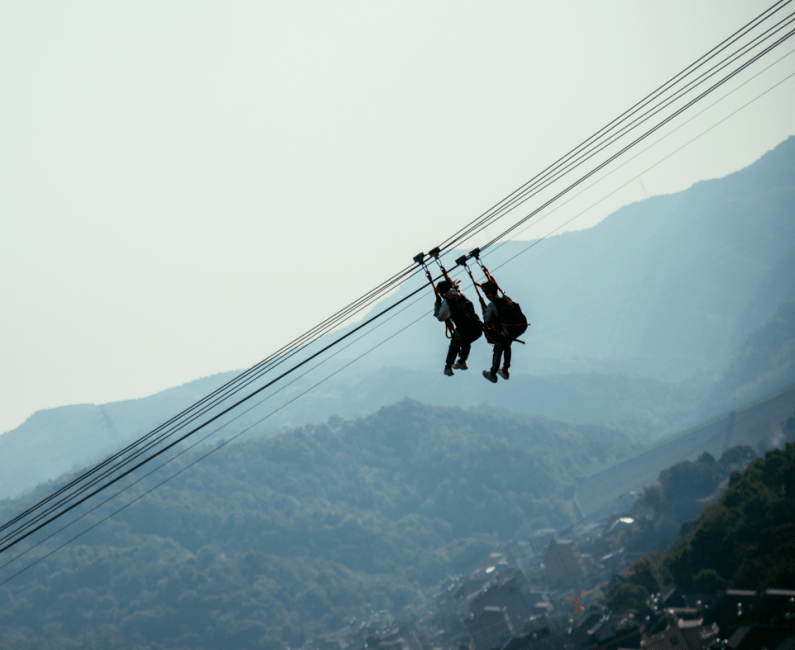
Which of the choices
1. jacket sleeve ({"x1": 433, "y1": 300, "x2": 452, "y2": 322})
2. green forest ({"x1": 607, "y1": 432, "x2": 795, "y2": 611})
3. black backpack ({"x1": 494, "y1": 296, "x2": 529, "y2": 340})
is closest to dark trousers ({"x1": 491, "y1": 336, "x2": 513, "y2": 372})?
black backpack ({"x1": 494, "y1": 296, "x2": 529, "y2": 340})

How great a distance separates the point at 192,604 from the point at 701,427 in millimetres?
166471

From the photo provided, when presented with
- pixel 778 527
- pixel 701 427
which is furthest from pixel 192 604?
pixel 778 527

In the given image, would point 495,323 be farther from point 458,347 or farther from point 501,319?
point 458,347

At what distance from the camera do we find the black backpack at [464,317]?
12.2 metres

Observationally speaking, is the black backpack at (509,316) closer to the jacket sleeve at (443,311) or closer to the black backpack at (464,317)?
the black backpack at (464,317)

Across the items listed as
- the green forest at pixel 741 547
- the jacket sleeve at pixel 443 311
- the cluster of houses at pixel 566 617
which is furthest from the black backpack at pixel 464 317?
the green forest at pixel 741 547

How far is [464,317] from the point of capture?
40.5 feet

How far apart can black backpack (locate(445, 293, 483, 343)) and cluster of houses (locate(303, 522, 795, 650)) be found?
129 feet

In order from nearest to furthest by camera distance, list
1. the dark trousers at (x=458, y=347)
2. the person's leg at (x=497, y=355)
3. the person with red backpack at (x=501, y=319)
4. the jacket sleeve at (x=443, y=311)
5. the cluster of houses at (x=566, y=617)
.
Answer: the jacket sleeve at (x=443, y=311) → the person with red backpack at (x=501, y=319) → the person's leg at (x=497, y=355) → the dark trousers at (x=458, y=347) → the cluster of houses at (x=566, y=617)

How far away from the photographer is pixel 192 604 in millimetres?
187250

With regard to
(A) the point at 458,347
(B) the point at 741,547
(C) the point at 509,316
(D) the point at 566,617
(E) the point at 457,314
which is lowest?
(D) the point at 566,617

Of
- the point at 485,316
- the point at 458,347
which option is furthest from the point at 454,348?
the point at 485,316

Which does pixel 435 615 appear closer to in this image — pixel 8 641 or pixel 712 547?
pixel 712 547

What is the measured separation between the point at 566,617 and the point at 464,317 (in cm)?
8742
